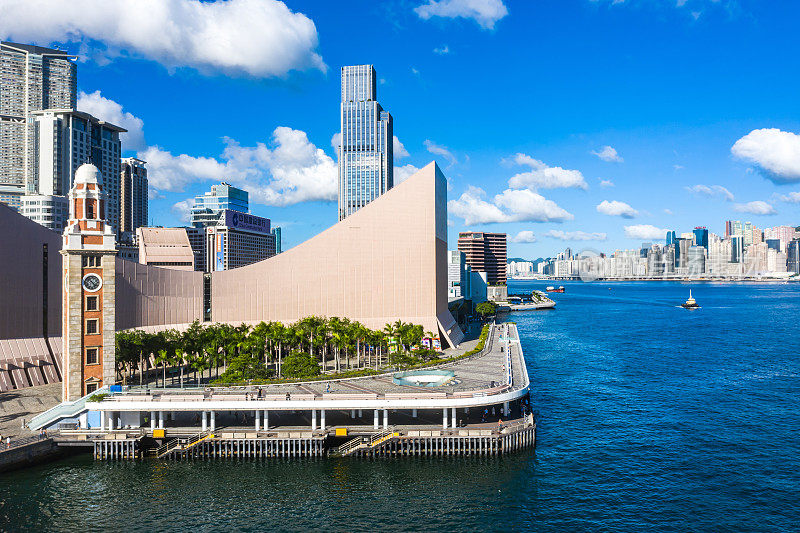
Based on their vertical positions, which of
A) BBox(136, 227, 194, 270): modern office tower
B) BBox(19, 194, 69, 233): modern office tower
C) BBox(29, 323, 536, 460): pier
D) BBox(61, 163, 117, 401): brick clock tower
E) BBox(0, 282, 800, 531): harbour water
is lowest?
BBox(0, 282, 800, 531): harbour water

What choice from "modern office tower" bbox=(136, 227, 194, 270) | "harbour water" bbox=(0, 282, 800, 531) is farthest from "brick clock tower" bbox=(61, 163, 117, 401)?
"modern office tower" bbox=(136, 227, 194, 270)

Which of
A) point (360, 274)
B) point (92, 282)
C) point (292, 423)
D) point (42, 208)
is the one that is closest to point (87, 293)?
point (92, 282)

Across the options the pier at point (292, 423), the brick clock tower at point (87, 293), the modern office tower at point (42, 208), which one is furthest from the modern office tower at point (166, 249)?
the pier at point (292, 423)

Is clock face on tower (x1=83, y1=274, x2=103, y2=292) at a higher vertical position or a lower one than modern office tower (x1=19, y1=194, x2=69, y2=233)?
lower

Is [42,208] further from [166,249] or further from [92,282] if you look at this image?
[92,282]

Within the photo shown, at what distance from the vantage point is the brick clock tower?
176ft

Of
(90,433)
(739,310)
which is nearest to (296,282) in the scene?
(90,433)

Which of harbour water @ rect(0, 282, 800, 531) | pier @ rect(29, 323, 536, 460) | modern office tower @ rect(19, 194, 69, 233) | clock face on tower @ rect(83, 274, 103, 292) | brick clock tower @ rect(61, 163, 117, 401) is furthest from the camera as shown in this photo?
modern office tower @ rect(19, 194, 69, 233)

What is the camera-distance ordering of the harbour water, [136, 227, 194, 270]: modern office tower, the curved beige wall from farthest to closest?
1. [136, 227, 194, 270]: modern office tower
2. the curved beige wall
3. the harbour water

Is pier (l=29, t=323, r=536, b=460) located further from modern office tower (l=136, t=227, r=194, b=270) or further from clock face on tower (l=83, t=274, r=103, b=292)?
modern office tower (l=136, t=227, r=194, b=270)

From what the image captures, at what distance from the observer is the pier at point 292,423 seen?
47.0 meters

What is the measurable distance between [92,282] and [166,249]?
7294 centimetres

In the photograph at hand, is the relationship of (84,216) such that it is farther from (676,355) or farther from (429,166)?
(676,355)

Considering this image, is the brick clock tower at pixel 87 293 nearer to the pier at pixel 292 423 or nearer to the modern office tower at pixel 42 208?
the pier at pixel 292 423
